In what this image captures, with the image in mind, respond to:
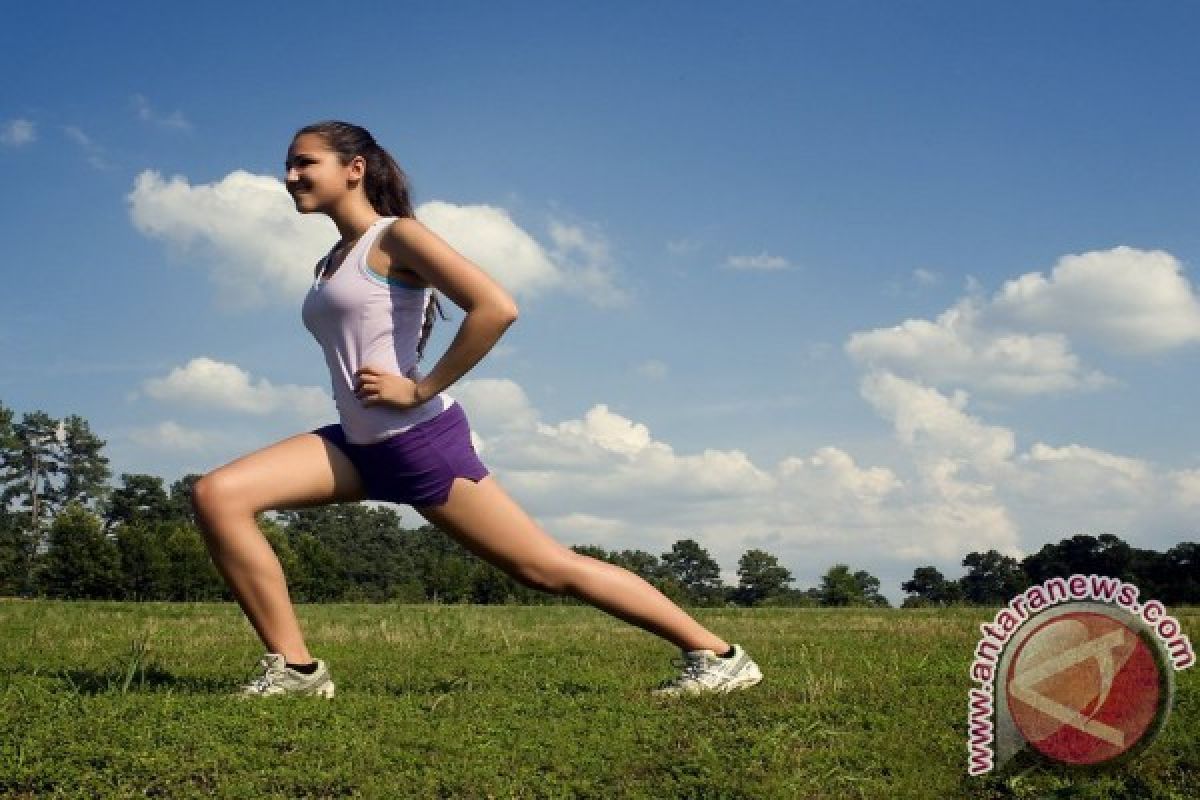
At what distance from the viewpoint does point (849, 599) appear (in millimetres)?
65000

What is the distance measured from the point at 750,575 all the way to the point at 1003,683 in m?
81.4

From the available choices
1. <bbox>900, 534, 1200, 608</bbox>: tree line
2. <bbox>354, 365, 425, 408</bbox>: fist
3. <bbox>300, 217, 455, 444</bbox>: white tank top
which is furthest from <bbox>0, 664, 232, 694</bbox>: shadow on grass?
<bbox>900, 534, 1200, 608</bbox>: tree line

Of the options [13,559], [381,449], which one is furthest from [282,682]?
[13,559]

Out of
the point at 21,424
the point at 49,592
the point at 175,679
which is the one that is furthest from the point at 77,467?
the point at 175,679

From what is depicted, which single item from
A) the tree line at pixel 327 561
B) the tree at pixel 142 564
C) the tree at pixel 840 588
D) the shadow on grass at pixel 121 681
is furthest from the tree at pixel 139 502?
the shadow on grass at pixel 121 681

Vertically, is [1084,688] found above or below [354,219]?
below

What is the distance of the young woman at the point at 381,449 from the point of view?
507 centimetres

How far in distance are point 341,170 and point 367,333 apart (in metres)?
0.88

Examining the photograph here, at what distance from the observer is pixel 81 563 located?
5953cm

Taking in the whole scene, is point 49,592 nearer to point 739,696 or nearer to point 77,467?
point 77,467

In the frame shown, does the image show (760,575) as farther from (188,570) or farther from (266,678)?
(266,678)

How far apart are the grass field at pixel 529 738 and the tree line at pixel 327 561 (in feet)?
100.0

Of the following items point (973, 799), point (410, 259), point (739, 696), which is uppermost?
point (410, 259)

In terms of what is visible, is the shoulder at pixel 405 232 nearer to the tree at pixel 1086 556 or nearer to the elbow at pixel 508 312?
the elbow at pixel 508 312
